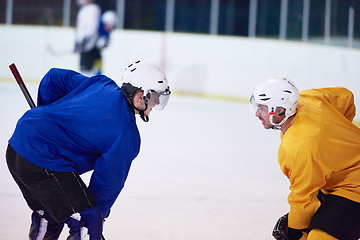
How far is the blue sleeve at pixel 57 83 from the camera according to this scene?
2570 millimetres

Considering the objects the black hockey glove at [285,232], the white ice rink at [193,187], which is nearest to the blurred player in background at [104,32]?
the white ice rink at [193,187]

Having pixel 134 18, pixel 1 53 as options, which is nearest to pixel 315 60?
pixel 134 18

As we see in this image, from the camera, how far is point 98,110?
7.68ft

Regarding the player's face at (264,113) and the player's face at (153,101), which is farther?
the player's face at (264,113)

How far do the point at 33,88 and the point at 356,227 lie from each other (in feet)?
25.1

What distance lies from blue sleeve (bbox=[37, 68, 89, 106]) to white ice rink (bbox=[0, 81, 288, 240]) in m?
0.82

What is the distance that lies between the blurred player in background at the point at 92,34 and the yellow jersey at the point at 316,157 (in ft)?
25.6

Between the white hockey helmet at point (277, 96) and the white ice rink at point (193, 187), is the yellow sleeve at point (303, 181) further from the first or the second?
the white ice rink at point (193, 187)

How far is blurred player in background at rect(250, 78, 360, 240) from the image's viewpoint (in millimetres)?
2432

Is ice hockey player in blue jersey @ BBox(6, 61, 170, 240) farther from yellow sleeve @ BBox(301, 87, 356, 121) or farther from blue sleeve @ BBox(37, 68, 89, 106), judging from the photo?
yellow sleeve @ BBox(301, 87, 356, 121)

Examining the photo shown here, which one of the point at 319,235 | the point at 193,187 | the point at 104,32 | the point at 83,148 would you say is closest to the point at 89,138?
the point at 83,148

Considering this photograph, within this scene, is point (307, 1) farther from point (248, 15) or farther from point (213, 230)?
point (213, 230)

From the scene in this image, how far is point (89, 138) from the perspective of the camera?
2.32m

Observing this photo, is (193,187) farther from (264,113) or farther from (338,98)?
(264,113)
